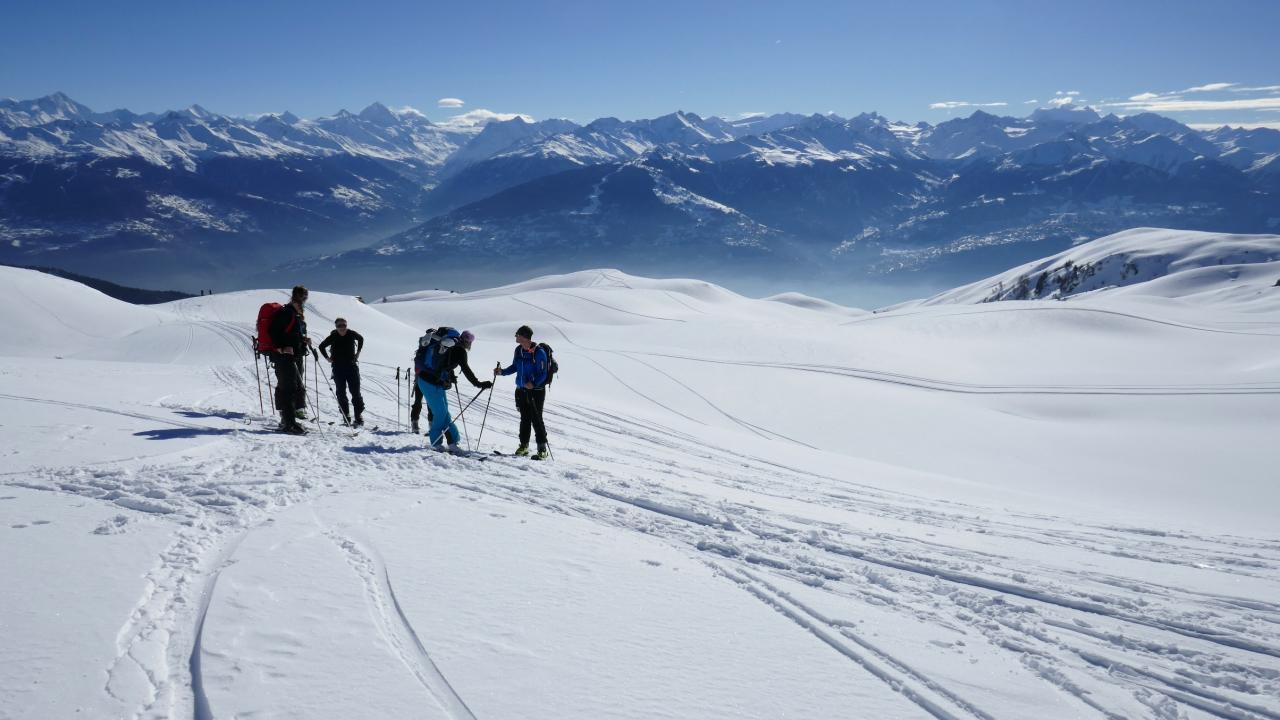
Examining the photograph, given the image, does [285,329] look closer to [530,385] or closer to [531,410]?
[530,385]

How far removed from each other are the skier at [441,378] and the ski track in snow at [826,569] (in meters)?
0.72

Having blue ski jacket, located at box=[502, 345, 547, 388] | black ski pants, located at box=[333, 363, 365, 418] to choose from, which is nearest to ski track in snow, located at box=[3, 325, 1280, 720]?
blue ski jacket, located at box=[502, 345, 547, 388]

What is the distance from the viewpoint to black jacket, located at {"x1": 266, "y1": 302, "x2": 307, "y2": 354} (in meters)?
11.7

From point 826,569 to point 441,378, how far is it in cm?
740

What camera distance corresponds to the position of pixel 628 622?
16.1 feet

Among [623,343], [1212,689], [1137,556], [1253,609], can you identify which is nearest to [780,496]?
[1137,556]

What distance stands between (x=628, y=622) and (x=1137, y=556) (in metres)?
7.15

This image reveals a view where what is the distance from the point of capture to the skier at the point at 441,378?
11.2m

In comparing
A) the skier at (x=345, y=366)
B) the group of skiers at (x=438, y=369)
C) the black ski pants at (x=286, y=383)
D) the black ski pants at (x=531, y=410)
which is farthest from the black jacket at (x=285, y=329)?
the black ski pants at (x=531, y=410)

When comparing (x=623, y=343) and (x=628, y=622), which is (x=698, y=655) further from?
(x=623, y=343)

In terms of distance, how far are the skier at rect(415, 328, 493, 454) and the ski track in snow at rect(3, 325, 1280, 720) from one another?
72 cm

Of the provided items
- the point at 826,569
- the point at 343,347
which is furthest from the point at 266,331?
the point at 826,569

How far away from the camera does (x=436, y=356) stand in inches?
442

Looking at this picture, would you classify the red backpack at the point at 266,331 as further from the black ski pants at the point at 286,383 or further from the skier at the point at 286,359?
the black ski pants at the point at 286,383
